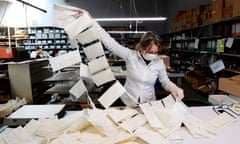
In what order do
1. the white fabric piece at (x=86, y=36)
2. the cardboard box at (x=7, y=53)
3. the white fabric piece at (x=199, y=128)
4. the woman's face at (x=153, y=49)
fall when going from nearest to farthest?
the white fabric piece at (x=199, y=128)
the white fabric piece at (x=86, y=36)
the woman's face at (x=153, y=49)
the cardboard box at (x=7, y=53)

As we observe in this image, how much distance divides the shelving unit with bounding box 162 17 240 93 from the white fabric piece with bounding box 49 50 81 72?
355 cm

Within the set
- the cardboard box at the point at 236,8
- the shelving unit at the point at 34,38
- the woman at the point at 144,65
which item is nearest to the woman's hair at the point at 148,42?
the woman at the point at 144,65

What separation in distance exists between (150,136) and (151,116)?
0.55 feet

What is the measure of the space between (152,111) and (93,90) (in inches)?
Answer: 84.5

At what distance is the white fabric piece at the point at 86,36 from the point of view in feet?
4.36

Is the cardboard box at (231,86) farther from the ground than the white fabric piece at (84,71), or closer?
closer

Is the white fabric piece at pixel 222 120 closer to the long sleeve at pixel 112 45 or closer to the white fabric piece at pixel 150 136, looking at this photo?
the white fabric piece at pixel 150 136

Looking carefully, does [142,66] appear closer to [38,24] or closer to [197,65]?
[197,65]

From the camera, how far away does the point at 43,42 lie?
9.88m

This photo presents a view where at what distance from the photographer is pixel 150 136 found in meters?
1.02

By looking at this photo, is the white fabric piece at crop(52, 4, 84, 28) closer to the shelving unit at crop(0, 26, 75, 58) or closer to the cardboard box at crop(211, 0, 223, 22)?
the cardboard box at crop(211, 0, 223, 22)

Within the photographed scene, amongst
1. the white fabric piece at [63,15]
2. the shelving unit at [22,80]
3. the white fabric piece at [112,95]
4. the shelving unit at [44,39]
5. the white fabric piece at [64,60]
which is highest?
the shelving unit at [44,39]

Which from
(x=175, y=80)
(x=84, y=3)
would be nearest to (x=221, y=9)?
(x=175, y=80)

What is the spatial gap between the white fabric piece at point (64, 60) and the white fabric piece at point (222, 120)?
3.05 feet
